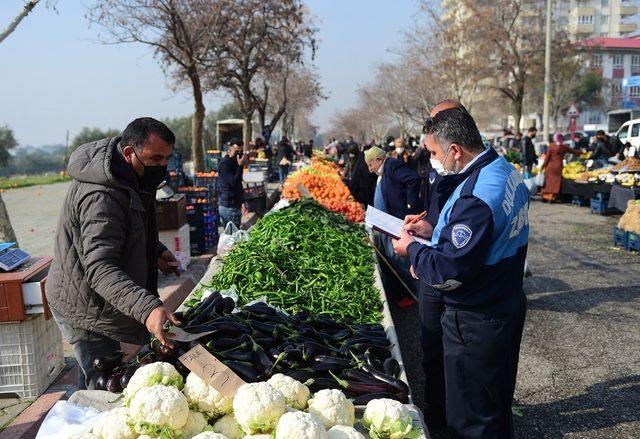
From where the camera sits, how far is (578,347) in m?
5.68

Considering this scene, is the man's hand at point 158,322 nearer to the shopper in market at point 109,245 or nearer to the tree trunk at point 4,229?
the shopper in market at point 109,245

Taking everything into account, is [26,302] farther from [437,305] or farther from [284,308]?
[437,305]

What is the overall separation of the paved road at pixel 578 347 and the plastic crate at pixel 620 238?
1.00ft

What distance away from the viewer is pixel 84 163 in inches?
117

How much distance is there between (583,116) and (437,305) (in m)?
87.9

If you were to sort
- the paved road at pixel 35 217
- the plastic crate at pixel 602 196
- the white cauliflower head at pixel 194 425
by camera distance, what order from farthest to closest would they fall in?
1. the plastic crate at pixel 602 196
2. the paved road at pixel 35 217
3. the white cauliflower head at pixel 194 425

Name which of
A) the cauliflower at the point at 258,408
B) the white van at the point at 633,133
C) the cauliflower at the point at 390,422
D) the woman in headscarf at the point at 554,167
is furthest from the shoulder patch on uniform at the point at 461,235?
the white van at the point at 633,133

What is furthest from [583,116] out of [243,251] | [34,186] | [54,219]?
[243,251]

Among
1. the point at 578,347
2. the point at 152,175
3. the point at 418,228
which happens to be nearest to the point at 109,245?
the point at 152,175

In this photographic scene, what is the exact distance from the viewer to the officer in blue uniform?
282 centimetres

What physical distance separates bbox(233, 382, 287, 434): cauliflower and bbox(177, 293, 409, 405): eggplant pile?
0.47 meters

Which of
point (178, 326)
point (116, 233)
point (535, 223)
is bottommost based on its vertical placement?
point (535, 223)

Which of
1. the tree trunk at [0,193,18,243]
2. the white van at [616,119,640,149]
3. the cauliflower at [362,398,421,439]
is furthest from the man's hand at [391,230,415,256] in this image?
the white van at [616,119,640,149]

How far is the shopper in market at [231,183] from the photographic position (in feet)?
29.6
